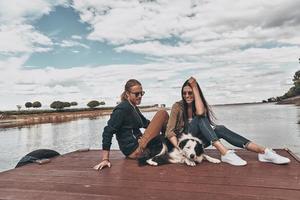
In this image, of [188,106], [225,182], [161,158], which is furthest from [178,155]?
[225,182]

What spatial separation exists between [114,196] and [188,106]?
2655 mm

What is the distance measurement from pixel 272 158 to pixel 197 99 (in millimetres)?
A: 1609

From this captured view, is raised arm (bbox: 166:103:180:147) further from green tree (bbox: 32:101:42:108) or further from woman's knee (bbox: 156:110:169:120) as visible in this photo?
green tree (bbox: 32:101:42:108)

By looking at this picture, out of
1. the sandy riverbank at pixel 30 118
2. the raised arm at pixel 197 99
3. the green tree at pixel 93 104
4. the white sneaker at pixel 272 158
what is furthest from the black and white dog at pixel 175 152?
the green tree at pixel 93 104

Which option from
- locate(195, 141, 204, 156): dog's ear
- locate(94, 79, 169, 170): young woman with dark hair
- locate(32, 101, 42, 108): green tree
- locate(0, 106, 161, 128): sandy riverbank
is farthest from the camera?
locate(32, 101, 42, 108): green tree

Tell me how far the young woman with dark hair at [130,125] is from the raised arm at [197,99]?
0.61 m

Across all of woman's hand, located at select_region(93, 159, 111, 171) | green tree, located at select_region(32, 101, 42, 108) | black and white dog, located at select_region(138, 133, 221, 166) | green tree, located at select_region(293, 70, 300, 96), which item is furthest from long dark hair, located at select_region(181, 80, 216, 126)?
green tree, located at select_region(32, 101, 42, 108)

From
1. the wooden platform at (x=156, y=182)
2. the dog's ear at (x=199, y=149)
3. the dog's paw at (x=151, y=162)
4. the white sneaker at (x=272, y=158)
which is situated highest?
the dog's ear at (x=199, y=149)

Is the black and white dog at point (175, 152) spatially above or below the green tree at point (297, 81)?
below

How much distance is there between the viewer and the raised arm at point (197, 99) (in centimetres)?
543

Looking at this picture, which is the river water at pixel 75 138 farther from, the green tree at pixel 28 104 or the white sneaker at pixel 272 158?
the green tree at pixel 28 104

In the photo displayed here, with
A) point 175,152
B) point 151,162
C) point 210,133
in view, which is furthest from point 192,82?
point 151,162

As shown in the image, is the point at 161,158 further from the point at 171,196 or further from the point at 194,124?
the point at 171,196

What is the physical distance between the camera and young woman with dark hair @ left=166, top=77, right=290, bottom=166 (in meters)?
5.09
